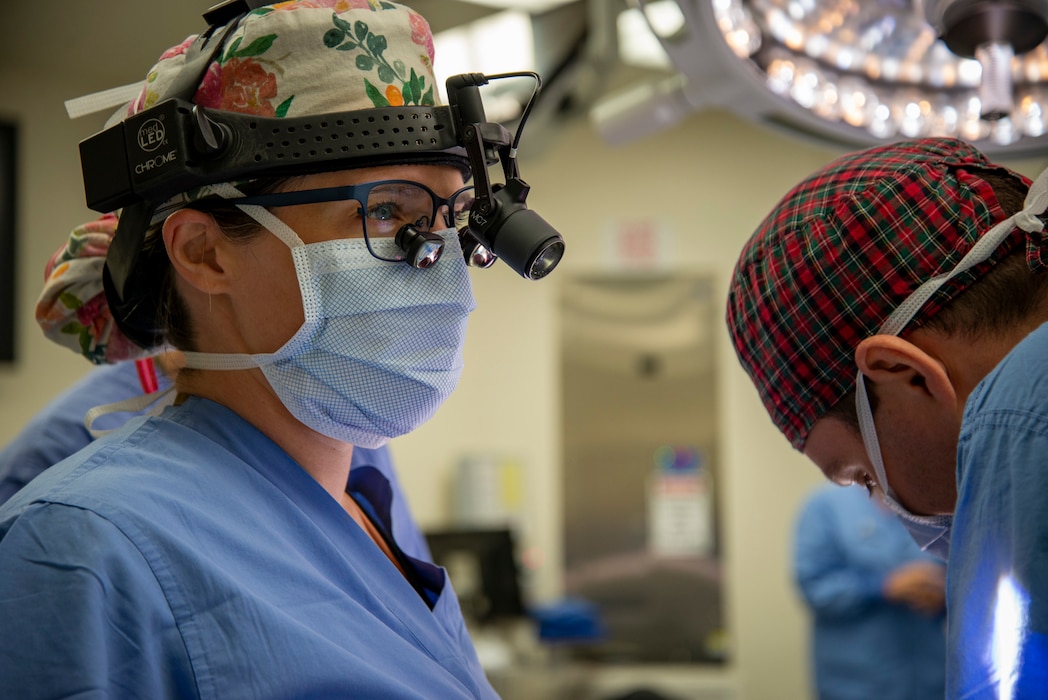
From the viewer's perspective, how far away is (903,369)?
1.10m

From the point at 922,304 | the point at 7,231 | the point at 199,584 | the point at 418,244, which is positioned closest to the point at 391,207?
the point at 418,244

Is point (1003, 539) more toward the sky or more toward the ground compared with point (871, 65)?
more toward the ground

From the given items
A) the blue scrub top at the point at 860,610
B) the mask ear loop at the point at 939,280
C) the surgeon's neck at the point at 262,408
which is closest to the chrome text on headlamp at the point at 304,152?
the surgeon's neck at the point at 262,408

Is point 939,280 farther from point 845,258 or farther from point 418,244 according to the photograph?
point 418,244

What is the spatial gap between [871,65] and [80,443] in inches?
54.0

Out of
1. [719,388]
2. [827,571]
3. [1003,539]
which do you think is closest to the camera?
[1003,539]

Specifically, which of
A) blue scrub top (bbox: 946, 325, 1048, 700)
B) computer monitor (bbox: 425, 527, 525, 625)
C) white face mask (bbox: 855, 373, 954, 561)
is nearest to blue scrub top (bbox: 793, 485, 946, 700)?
computer monitor (bbox: 425, 527, 525, 625)

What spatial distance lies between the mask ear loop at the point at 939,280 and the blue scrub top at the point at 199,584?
1.82ft

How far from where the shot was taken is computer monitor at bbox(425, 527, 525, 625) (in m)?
4.46

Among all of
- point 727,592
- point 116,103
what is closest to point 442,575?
point 116,103

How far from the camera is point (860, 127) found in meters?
1.27

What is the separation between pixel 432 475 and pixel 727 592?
5.62 ft

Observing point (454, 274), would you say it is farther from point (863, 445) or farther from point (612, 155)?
point (612, 155)

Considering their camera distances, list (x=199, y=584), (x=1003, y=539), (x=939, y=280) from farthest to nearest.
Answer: (x=939, y=280), (x=199, y=584), (x=1003, y=539)
